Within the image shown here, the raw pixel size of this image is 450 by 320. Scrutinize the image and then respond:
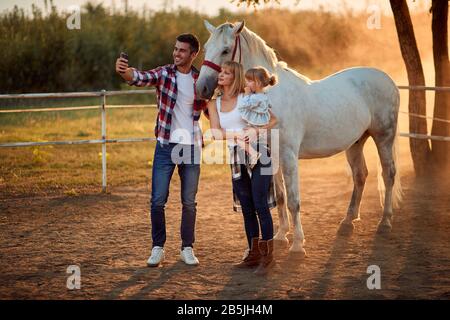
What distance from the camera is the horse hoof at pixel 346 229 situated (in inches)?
226

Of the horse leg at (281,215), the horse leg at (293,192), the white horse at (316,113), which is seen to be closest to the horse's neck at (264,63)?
the white horse at (316,113)

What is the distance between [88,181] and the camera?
866 cm

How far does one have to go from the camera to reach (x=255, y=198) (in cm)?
429

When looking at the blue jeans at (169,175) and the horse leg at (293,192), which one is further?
the horse leg at (293,192)

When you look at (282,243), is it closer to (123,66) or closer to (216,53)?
(216,53)

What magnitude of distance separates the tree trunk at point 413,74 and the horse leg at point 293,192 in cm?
451

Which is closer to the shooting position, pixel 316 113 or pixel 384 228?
pixel 316 113

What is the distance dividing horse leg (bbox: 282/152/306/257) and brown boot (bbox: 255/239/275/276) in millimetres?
600

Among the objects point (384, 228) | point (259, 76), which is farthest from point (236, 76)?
point (384, 228)

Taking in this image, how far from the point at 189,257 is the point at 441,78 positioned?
5835 mm

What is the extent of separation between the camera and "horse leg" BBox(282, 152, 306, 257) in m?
4.89

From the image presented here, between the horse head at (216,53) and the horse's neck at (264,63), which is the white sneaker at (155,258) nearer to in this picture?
the horse head at (216,53)

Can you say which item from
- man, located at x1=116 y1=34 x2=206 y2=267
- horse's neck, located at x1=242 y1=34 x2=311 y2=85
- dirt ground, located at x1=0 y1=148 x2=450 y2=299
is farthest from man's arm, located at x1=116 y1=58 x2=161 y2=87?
dirt ground, located at x1=0 y1=148 x2=450 y2=299

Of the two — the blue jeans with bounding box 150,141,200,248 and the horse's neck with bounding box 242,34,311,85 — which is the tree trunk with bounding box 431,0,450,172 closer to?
the horse's neck with bounding box 242,34,311,85
